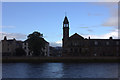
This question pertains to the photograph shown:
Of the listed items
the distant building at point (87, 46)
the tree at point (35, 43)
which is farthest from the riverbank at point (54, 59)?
the distant building at point (87, 46)

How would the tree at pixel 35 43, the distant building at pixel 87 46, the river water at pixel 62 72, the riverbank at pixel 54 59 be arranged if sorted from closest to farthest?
1. the river water at pixel 62 72
2. the riverbank at pixel 54 59
3. the tree at pixel 35 43
4. the distant building at pixel 87 46

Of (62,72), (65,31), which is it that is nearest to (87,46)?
(65,31)

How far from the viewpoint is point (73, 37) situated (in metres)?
74.8

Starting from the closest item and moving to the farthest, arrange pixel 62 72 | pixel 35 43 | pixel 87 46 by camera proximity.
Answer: pixel 62 72 → pixel 35 43 → pixel 87 46

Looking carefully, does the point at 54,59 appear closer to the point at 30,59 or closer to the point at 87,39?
the point at 30,59

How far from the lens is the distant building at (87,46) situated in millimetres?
74625

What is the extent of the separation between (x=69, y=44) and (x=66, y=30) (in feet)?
19.0

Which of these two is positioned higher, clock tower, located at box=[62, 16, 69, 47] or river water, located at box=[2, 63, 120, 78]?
clock tower, located at box=[62, 16, 69, 47]

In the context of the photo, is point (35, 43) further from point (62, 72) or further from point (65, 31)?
point (62, 72)

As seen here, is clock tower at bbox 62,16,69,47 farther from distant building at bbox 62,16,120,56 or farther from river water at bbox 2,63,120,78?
river water at bbox 2,63,120,78

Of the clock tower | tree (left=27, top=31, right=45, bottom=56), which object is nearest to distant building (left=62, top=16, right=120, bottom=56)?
the clock tower

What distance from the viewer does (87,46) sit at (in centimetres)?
7488

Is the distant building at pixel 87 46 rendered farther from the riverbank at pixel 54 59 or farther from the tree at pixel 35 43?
the tree at pixel 35 43

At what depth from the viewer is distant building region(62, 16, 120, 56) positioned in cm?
7462
